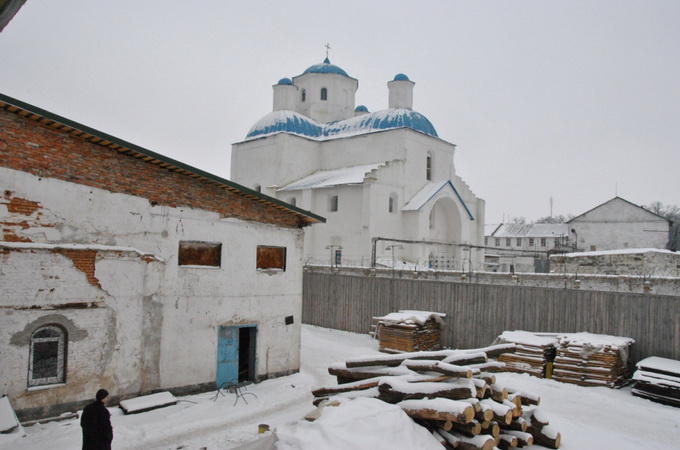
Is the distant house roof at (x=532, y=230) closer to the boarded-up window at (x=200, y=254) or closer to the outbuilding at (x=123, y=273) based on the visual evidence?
the outbuilding at (x=123, y=273)

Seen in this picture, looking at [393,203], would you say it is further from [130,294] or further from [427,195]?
[130,294]

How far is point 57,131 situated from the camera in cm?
1090

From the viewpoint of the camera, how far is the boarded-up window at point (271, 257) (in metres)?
15.1

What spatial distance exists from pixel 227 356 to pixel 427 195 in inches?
1072

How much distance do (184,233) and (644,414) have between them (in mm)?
12020

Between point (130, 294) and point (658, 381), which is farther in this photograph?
point (658, 381)

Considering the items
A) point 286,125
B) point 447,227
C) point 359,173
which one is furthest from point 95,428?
point 286,125

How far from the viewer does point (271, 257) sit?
15.4m

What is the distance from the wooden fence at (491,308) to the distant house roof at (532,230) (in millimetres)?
51400

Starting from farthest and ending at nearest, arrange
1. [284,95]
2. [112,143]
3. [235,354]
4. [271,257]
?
1. [284,95]
2. [271,257]
3. [235,354]
4. [112,143]

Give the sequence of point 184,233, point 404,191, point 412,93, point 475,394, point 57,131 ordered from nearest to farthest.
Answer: point 475,394 → point 57,131 → point 184,233 → point 404,191 → point 412,93

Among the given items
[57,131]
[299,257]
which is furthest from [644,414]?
[57,131]

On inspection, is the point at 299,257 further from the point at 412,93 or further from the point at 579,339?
the point at 412,93

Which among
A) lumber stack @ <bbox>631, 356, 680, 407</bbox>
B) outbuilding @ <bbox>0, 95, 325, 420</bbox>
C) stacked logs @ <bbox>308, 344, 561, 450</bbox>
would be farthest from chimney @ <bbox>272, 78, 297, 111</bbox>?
stacked logs @ <bbox>308, 344, 561, 450</bbox>
